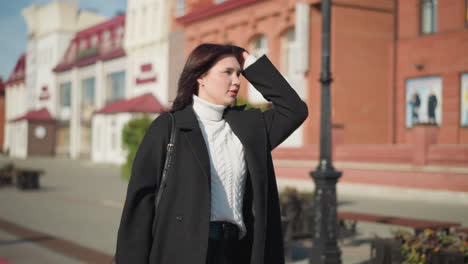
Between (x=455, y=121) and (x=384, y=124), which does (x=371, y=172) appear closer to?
(x=455, y=121)

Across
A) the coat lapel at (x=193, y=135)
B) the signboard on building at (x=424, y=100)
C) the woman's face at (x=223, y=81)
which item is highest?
the signboard on building at (x=424, y=100)

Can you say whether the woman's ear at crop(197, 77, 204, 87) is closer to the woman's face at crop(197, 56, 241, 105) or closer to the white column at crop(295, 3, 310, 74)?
the woman's face at crop(197, 56, 241, 105)

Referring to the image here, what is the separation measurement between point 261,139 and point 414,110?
20922 mm

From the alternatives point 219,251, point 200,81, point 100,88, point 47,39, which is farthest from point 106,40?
point 219,251

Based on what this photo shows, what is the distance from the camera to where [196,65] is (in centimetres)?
281

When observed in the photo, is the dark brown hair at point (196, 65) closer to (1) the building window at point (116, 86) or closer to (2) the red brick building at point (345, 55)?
(2) the red brick building at point (345, 55)

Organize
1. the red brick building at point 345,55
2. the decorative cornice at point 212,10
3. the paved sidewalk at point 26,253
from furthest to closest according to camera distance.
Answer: the decorative cornice at point 212,10 → the red brick building at point 345,55 → the paved sidewalk at point 26,253

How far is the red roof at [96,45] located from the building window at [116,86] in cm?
143

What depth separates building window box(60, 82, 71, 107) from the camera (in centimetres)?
5100

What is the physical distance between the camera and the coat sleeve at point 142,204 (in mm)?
2672

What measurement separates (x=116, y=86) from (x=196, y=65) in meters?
42.0

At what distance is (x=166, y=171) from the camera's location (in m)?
2.72

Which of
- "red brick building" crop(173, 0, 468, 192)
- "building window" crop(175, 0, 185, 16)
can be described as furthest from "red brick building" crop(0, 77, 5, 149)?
"red brick building" crop(173, 0, 468, 192)

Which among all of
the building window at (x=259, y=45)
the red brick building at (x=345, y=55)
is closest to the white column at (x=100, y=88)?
the building window at (x=259, y=45)
